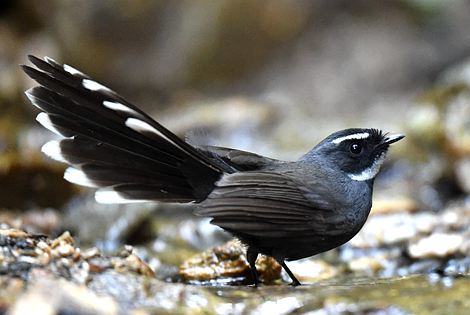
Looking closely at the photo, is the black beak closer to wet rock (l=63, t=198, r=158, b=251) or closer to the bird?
the bird

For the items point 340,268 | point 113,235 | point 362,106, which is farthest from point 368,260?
point 362,106

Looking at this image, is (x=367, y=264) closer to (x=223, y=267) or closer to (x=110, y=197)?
(x=223, y=267)

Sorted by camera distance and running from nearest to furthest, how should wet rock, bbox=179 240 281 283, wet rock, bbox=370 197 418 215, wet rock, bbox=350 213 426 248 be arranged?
wet rock, bbox=179 240 281 283
wet rock, bbox=350 213 426 248
wet rock, bbox=370 197 418 215

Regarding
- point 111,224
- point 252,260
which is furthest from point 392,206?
point 252,260

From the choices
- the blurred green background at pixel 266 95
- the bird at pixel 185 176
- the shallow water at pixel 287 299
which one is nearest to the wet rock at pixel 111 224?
the blurred green background at pixel 266 95

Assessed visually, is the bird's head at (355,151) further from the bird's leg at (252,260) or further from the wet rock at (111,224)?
the wet rock at (111,224)

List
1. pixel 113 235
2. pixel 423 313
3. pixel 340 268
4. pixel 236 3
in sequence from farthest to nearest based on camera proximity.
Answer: pixel 236 3
pixel 113 235
pixel 340 268
pixel 423 313

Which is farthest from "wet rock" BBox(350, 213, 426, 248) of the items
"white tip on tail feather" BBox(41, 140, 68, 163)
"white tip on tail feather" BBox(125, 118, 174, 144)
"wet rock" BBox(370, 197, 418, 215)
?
"white tip on tail feather" BBox(41, 140, 68, 163)

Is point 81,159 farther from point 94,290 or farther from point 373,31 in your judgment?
point 373,31
